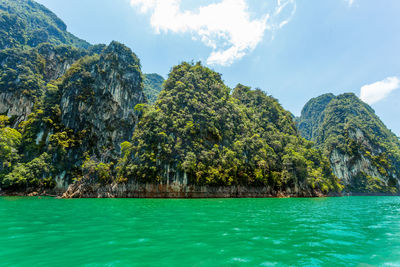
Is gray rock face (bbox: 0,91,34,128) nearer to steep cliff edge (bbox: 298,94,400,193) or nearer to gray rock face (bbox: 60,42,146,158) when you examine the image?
gray rock face (bbox: 60,42,146,158)

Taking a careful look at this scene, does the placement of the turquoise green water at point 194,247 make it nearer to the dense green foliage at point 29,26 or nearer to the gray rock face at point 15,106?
the gray rock face at point 15,106

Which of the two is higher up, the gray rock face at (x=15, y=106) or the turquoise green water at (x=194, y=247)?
the gray rock face at (x=15, y=106)

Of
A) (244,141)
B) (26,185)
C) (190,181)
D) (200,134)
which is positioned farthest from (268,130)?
(26,185)

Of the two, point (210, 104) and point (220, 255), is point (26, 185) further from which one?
point (220, 255)

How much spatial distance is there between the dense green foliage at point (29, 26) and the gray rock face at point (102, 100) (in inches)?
1437

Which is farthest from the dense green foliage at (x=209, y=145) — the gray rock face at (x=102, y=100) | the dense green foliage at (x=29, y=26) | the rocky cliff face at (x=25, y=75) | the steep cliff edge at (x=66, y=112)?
the dense green foliage at (x=29, y=26)

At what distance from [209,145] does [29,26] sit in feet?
336

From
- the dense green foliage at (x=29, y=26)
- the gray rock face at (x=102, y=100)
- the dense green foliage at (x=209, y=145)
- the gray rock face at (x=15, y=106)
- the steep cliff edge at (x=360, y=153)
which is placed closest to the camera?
the dense green foliage at (x=209, y=145)

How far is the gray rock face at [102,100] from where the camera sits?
162 feet

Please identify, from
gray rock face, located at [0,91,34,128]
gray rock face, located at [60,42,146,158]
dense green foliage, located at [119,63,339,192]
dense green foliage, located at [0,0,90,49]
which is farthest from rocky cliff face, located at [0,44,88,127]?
dense green foliage, located at [119,63,339,192]

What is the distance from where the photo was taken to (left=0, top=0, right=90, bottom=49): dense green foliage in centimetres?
6681

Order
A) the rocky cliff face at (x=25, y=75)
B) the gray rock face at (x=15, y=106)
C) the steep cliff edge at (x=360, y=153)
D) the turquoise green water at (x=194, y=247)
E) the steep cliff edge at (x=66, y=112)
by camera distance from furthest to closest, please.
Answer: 1. the steep cliff edge at (x=360, y=153)
2. the rocky cliff face at (x=25, y=75)
3. the gray rock face at (x=15, y=106)
4. the steep cliff edge at (x=66, y=112)
5. the turquoise green water at (x=194, y=247)

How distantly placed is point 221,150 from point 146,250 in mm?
37225

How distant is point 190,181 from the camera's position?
35.0 m
